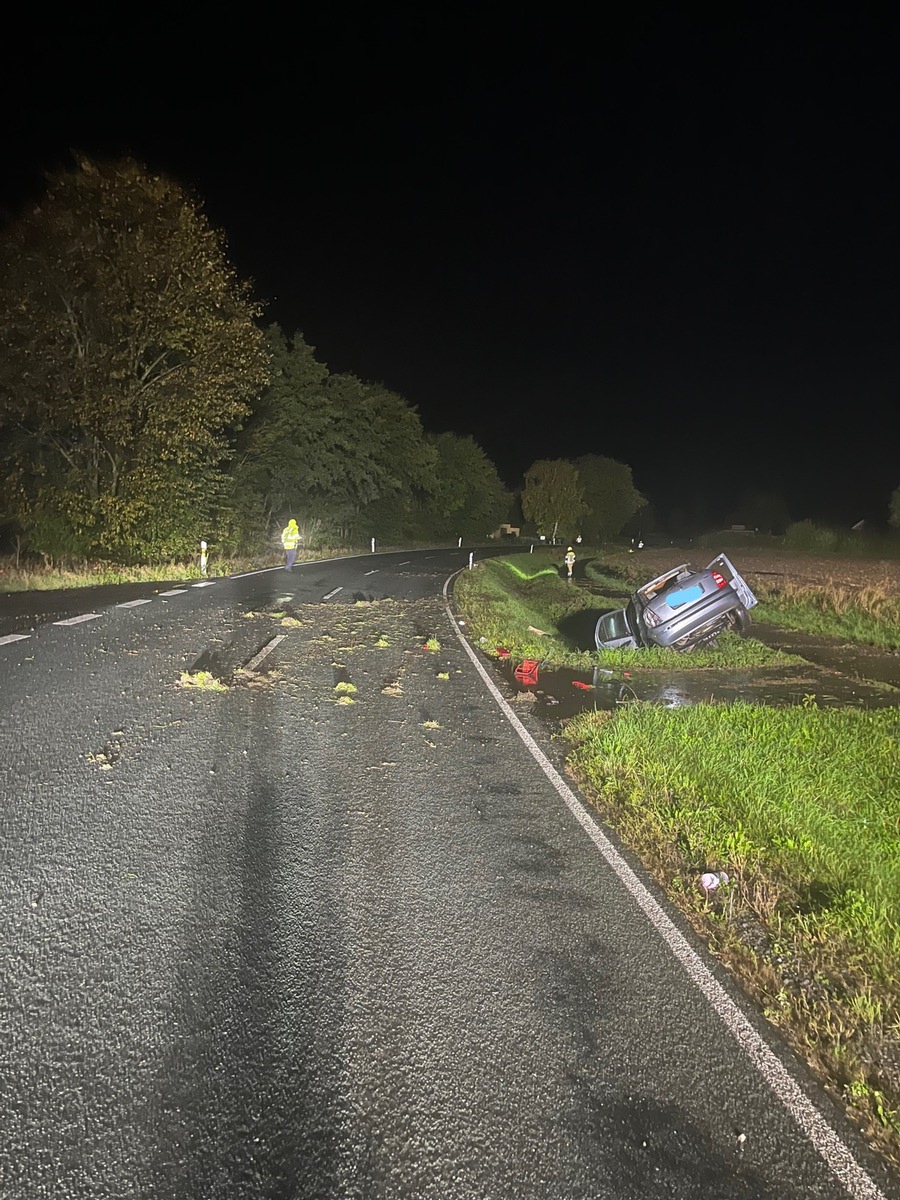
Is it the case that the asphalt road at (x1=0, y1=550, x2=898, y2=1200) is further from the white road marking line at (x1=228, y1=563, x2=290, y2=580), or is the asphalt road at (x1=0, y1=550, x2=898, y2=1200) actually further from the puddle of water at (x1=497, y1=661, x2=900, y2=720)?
the white road marking line at (x1=228, y1=563, x2=290, y2=580)

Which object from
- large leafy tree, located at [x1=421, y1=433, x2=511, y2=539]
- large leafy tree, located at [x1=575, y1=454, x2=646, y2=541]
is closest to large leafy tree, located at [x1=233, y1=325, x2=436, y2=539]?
large leafy tree, located at [x1=421, y1=433, x2=511, y2=539]

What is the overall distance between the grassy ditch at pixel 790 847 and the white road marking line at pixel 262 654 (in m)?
4.38

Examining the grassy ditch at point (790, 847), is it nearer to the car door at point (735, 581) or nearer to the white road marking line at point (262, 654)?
the car door at point (735, 581)

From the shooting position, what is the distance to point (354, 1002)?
2.87m

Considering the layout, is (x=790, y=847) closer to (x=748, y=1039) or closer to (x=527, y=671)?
(x=748, y=1039)

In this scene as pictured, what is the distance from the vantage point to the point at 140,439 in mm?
21422

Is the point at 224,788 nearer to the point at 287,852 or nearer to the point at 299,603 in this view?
the point at 287,852

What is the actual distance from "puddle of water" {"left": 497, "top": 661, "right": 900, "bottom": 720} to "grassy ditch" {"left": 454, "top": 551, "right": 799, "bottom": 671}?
439 mm

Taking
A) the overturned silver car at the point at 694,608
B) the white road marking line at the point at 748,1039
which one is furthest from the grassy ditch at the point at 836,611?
the white road marking line at the point at 748,1039

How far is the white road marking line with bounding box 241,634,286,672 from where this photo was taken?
29.7 ft

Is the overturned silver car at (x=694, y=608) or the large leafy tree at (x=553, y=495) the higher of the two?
the large leafy tree at (x=553, y=495)

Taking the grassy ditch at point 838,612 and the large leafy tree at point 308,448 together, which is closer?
the grassy ditch at point 838,612

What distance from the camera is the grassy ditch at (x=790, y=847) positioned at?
2.89 meters

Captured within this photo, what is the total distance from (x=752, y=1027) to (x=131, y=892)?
306 cm
